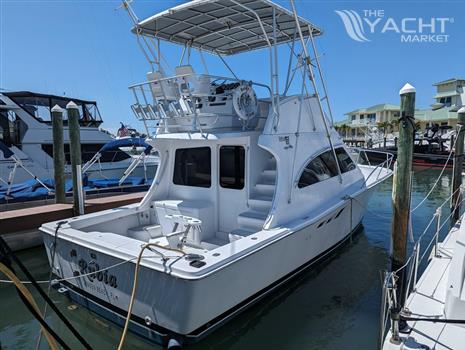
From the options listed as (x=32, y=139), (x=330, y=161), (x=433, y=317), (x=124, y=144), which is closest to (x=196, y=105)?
(x=330, y=161)

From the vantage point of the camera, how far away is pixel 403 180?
5.02 meters

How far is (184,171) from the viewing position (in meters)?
5.79

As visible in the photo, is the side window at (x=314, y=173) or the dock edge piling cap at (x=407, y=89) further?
the side window at (x=314, y=173)

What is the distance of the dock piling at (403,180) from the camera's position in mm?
4930

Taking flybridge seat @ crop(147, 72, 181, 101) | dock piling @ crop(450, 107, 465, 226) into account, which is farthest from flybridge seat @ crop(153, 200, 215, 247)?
dock piling @ crop(450, 107, 465, 226)

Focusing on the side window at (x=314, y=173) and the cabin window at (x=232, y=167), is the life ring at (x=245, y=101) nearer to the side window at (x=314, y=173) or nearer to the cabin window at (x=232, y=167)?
the cabin window at (x=232, y=167)

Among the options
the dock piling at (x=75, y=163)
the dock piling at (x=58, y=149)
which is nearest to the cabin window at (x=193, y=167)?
the dock piling at (x=75, y=163)

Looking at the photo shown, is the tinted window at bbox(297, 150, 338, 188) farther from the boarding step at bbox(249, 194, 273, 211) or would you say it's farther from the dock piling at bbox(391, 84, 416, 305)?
the dock piling at bbox(391, 84, 416, 305)

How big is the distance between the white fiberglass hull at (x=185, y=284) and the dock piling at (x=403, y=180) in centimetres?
133

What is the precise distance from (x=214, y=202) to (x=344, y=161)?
2.95m

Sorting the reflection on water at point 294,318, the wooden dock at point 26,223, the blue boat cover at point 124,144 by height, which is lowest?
the reflection on water at point 294,318

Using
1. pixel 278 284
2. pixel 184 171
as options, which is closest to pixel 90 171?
pixel 184 171

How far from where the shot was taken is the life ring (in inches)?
198

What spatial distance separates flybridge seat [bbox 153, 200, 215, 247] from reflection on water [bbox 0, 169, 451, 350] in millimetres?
1331
